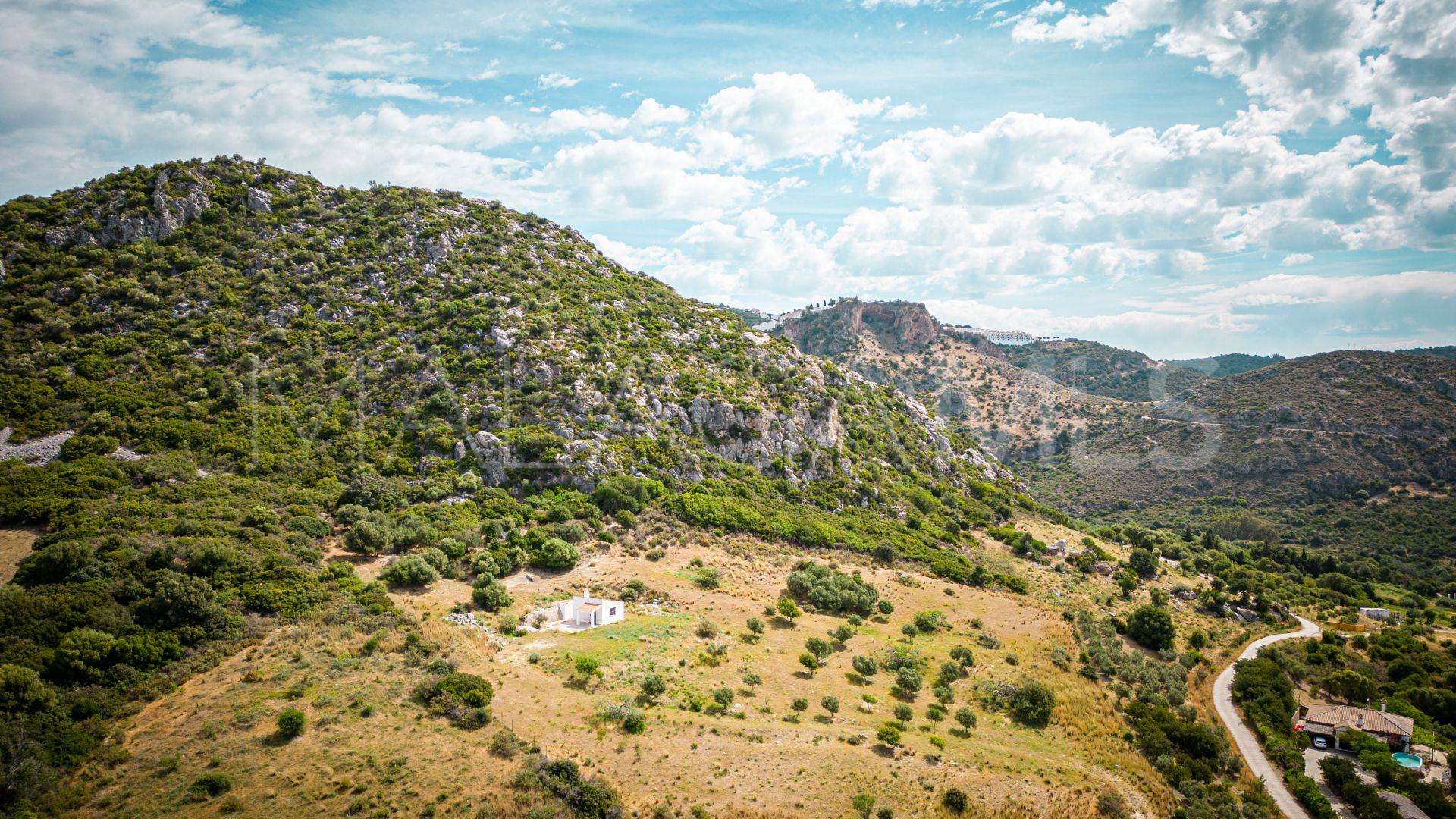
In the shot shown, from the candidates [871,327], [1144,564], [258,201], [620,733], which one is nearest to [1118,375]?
[871,327]

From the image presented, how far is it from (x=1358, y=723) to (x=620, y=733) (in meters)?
48.8

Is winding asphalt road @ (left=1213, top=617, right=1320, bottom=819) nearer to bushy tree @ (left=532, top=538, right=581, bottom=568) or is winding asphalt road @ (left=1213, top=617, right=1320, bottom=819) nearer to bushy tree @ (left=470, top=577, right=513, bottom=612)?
bushy tree @ (left=470, top=577, right=513, bottom=612)

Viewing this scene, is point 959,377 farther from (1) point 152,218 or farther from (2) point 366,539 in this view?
(1) point 152,218

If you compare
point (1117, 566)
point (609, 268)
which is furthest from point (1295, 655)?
point (609, 268)

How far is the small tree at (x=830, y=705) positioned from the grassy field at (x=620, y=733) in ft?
1.75

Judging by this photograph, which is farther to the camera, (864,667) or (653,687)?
(864,667)

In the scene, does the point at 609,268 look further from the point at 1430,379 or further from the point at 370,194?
the point at 1430,379

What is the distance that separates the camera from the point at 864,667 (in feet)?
118

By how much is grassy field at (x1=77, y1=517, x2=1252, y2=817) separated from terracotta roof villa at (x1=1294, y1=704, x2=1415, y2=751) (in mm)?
16135

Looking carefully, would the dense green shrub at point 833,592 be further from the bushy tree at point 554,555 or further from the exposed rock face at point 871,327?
the exposed rock face at point 871,327

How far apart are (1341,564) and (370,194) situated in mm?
148406

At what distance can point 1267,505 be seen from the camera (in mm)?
105812

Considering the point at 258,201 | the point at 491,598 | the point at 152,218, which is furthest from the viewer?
the point at 258,201

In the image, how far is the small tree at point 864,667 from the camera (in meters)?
35.9
